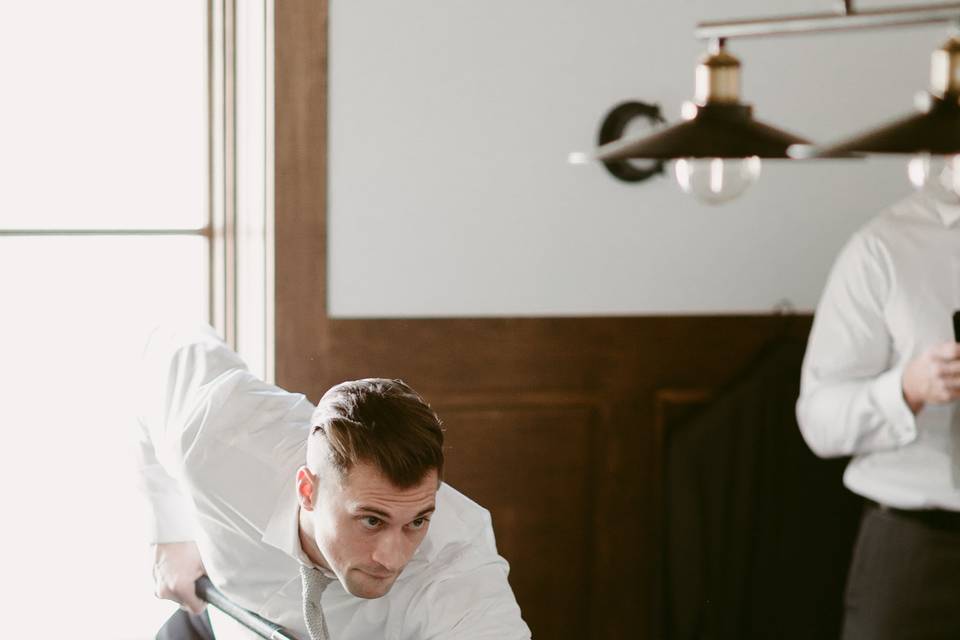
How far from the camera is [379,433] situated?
72.4 inches

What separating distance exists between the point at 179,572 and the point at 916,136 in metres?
1.61

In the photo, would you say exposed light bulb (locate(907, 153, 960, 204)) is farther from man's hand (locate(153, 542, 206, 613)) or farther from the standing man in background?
man's hand (locate(153, 542, 206, 613))

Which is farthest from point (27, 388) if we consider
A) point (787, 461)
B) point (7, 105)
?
point (787, 461)

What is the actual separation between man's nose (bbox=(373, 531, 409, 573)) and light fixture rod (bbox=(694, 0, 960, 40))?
82 cm

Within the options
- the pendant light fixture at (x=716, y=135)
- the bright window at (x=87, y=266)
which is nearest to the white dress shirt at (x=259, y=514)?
the bright window at (x=87, y=266)

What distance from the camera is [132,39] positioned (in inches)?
125

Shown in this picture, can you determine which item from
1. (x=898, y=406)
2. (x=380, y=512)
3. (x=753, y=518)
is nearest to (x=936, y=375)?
(x=898, y=406)

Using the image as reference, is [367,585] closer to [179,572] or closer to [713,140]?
[179,572]

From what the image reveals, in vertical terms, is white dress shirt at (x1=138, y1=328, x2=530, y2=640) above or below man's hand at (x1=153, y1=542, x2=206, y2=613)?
above

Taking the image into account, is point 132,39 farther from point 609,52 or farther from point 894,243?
point 894,243

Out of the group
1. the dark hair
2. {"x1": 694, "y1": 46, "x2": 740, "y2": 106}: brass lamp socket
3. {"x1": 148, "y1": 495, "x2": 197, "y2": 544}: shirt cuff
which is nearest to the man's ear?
the dark hair

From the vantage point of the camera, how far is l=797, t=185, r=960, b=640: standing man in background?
105 inches

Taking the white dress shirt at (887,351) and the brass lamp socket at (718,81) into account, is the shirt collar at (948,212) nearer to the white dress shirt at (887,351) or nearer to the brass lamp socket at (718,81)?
the white dress shirt at (887,351)

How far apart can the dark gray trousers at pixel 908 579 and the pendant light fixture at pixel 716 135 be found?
1.36m
